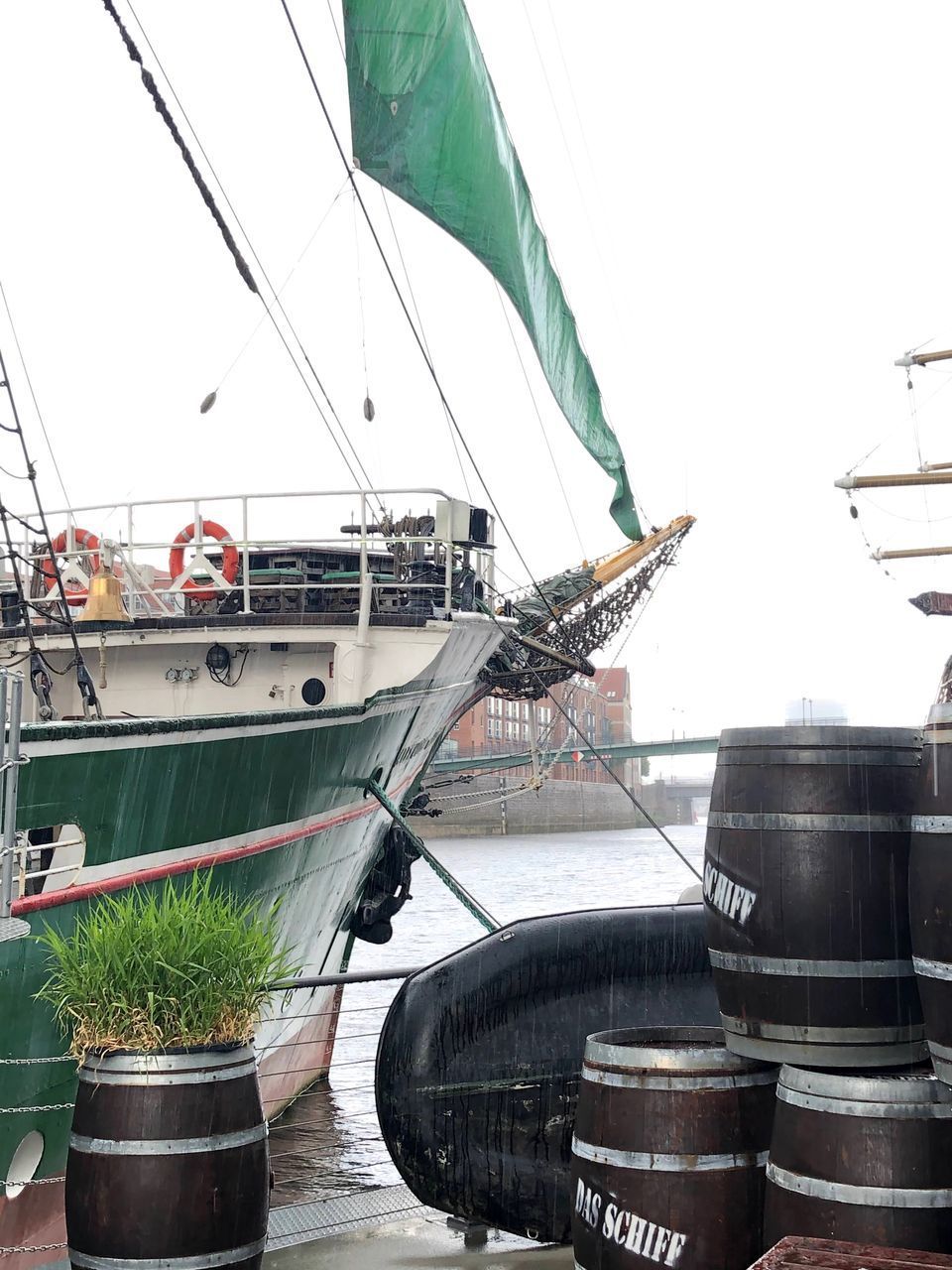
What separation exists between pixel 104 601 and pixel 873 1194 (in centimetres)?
909

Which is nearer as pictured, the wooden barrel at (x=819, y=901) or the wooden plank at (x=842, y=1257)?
the wooden plank at (x=842, y=1257)

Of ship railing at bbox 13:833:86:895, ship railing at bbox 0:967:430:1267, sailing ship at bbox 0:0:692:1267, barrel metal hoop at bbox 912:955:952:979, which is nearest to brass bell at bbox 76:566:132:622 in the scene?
sailing ship at bbox 0:0:692:1267

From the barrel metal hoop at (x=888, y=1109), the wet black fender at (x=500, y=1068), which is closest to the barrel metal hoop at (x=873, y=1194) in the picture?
the barrel metal hoop at (x=888, y=1109)

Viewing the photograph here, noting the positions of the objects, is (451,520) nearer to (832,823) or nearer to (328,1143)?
(328,1143)

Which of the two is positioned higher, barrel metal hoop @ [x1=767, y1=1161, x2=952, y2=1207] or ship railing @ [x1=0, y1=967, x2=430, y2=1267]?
barrel metal hoop @ [x1=767, y1=1161, x2=952, y2=1207]

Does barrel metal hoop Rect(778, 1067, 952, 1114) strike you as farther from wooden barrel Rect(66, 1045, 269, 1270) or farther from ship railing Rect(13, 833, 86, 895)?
ship railing Rect(13, 833, 86, 895)

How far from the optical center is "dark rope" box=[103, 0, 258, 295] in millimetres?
8391

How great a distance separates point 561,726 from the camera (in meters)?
82.4

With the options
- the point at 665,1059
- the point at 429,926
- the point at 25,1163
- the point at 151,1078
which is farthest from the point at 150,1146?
the point at 429,926

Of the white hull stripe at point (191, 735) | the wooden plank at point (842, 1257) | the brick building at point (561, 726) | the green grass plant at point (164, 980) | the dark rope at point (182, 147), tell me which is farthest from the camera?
the brick building at point (561, 726)

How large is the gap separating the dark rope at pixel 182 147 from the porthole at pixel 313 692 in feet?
11.1

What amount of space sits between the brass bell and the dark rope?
3147 millimetres

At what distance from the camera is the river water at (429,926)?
11695mm

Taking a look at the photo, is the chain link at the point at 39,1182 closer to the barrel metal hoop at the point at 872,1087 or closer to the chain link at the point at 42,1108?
the chain link at the point at 42,1108
